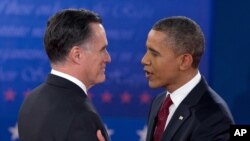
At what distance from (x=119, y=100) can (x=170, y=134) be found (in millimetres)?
1323

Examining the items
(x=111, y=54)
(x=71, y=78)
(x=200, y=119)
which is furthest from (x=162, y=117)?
(x=111, y=54)

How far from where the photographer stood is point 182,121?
1.97 meters

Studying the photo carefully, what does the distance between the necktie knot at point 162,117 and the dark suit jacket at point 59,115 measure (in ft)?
1.76

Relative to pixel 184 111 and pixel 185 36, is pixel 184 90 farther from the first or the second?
pixel 185 36

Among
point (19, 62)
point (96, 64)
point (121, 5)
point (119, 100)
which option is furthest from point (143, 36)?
point (96, 64)

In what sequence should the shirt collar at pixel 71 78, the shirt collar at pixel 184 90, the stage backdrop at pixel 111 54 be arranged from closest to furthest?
the shirt collar at pixel 71 78 → the shirt collar at pixel 184 90 → the stage backdrop at pixel 111 54

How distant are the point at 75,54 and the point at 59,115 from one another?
207 millimetres

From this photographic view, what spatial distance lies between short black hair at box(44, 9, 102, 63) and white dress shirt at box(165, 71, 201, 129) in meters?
0.60

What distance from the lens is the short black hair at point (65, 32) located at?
1.61 metres

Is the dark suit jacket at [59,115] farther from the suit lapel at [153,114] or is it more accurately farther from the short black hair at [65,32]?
the suit lapel at [153,114]

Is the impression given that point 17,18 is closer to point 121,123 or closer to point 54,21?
point 121,123

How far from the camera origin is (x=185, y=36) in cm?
207

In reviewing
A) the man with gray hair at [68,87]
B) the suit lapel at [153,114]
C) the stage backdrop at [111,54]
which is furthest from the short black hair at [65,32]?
the stage backdrop at [111,54]

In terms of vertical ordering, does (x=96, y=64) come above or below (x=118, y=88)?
below
